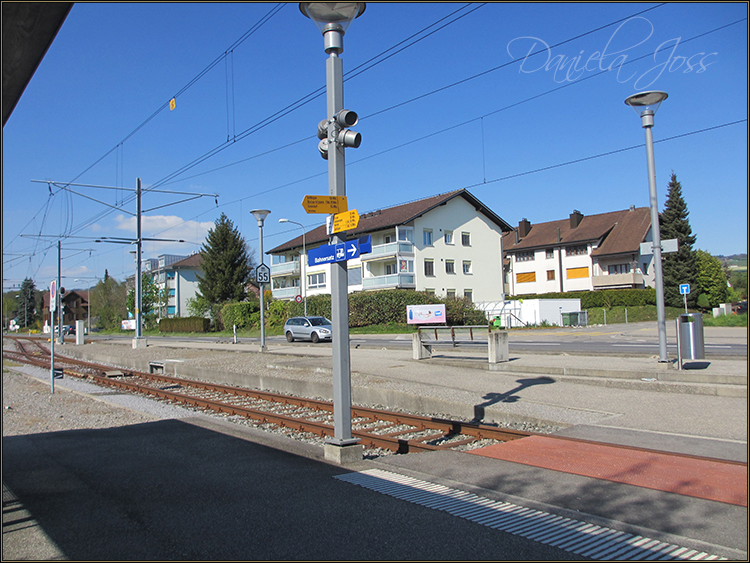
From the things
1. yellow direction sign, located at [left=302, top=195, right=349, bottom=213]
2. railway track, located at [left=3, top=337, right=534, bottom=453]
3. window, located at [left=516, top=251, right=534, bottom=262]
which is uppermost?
window, located at [left=516, top=251, right=534, bottom=262]

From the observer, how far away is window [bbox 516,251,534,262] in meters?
67.9

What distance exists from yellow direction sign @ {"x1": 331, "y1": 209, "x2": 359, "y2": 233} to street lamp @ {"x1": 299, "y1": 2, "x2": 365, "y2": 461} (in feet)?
0.48

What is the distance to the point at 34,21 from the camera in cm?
417

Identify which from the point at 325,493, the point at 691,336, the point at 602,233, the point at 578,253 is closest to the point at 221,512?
the point at 325,493

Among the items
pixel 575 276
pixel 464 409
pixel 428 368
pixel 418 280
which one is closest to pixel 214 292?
pixel 418 280

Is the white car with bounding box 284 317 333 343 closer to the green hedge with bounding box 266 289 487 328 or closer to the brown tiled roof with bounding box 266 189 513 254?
the green hedge with bounding box 266 289 487 328

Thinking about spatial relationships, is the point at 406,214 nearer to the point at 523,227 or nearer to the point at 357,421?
the point at 523,227

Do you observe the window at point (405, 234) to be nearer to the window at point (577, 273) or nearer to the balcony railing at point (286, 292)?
the balcony railing at point (286, 292)

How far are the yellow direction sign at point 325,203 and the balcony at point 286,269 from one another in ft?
180

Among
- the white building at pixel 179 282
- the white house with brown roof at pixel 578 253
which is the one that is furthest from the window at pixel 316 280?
the white building at pixel 179 282

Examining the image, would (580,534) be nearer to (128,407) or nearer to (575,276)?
(128,407)

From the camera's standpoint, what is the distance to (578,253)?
6397cm

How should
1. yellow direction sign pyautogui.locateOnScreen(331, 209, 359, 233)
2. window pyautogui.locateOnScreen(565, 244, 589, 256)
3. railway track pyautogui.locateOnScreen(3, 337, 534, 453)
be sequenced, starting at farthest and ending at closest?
window pyautogui.locateOnScreen(565, 244, 589, 256) < railway track pyautogui.locateOnScreen(3, 337, 534, 453) < yellow direction sign pyautogui.locateOnScreen(331, 209, 359, 233)

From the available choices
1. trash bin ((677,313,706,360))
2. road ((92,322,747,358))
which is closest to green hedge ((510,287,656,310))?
road ((92,322,747,358))
